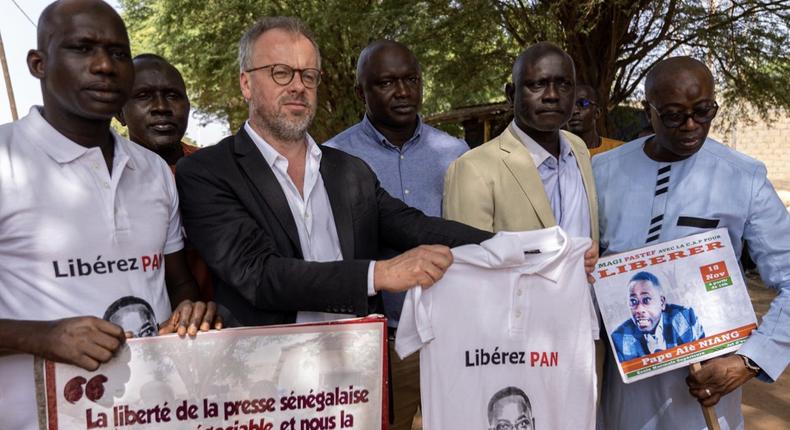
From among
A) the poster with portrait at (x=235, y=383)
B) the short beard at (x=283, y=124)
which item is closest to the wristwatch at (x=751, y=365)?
the poster with portrait at (x=235, y=383)

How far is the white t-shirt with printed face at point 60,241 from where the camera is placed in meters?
2.00

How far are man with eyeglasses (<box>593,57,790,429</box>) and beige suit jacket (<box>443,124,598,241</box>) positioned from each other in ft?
0.82

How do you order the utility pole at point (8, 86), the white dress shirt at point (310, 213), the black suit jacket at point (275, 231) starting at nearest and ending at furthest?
the black suit jacket at point (275, 231) < the white dress shirt at point (310, 213) < the utility pole at point (8, 86)

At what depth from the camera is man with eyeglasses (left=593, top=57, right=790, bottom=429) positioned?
258 cm

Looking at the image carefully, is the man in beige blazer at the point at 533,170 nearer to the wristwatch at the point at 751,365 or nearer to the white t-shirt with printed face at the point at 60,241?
the wristwatch at the point at 751,365

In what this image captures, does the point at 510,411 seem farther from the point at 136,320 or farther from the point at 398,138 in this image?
the point at 398,138

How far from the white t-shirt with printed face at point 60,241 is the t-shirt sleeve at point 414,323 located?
2.86 feet

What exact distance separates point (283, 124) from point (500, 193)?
1002 mm

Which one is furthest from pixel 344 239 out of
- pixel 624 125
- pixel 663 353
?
pixel 624 125

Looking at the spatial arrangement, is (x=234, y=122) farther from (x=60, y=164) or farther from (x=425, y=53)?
(x=60, y=164)

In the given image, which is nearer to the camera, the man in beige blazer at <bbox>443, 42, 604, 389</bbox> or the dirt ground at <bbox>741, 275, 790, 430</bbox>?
the man in beige blazer at <bbox>443, 42, 604, 389</bbox>

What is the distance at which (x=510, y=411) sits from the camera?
242 cm

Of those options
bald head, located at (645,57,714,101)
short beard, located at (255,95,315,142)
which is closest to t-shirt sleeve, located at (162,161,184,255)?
short beard, located at (255,95,315,142)

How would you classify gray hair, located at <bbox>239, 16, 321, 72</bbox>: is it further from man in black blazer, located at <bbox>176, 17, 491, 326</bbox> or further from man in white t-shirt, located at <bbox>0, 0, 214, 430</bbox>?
man in white t-shirt, located at <bbox>0, 0, 214, 430</bbox>
